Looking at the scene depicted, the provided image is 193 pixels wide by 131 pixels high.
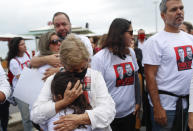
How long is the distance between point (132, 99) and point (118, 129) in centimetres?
39

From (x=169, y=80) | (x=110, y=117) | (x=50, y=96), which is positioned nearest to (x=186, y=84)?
(x=169, y=80)

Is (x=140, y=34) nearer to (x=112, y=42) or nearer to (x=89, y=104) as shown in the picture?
(x=112, y=42)

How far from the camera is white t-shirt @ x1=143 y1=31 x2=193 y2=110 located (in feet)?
6.10

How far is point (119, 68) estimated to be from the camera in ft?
6.54

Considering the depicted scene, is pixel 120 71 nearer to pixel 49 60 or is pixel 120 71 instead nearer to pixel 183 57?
pixel 183 57

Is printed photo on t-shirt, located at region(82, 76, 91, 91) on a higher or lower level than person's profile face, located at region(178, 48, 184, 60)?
lower

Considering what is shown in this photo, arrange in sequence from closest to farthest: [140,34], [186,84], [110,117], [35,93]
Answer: [110,117] → [35,93] → [186,84] → [140,34]

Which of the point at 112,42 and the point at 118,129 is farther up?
the point at 112,42

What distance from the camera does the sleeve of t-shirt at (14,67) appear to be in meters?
3.42

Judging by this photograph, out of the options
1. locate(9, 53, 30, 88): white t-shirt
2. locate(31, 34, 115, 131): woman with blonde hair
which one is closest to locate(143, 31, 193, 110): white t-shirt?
locate(31, 34, 115, 131): woman with blonde hair

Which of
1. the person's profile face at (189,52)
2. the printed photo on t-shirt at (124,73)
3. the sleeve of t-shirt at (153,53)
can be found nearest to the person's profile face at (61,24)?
the printed photo on t-shirt at (124,73)

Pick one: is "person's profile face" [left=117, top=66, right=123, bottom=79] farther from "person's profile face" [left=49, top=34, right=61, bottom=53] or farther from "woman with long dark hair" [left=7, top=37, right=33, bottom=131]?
"woman with long dark hair" [left=7, top=37, right=33, bottom=131]

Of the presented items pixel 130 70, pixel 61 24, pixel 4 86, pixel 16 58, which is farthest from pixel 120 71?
pixel 16 58

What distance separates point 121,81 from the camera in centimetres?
200
